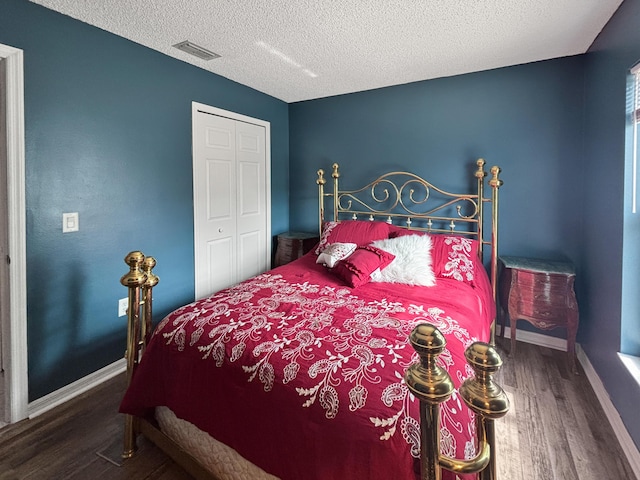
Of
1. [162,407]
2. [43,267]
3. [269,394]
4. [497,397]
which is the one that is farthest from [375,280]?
[43,267]

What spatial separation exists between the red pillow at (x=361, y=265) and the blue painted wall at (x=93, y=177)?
1.47 meters

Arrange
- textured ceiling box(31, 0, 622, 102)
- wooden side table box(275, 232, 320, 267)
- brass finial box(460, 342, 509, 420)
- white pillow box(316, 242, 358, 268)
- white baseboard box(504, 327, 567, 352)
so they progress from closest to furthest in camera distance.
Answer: brass finial box(460, 342, 509, 420), textured ceiling box(31, 0, 622, 102), white pillow box(316, 242, 358, 268), white baseboard box(504, 327, 567, 352), wooden side table box(275, 232, 320, 267)

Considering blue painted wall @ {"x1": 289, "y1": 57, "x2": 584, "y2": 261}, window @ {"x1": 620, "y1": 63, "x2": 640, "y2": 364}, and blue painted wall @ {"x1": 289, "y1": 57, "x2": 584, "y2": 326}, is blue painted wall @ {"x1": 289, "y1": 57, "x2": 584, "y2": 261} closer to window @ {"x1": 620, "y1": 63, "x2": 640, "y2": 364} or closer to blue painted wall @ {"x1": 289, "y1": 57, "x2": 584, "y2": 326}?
blue painted wall @ {"x1": 289, "y1": 57, "x2": 584, "y2": 326}

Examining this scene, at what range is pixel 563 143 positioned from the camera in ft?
8.87

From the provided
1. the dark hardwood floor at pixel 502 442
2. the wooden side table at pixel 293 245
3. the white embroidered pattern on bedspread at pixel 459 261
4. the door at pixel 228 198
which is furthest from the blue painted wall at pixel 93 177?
the white embroidered pattern on bedspread at pixel 459 261

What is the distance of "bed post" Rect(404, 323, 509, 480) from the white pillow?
190cm

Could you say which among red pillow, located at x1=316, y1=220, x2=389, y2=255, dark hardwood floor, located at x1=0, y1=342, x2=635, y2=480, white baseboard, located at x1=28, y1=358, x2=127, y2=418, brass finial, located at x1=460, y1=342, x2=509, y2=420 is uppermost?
red pillow, located at x1=316, y1=220, x2=389, y2=255

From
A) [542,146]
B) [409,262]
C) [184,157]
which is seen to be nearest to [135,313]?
[184,157]

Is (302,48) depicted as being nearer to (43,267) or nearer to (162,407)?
(43,267)

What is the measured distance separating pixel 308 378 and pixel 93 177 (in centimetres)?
205

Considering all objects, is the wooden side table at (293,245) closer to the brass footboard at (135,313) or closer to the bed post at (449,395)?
the brass footboard at (135,313)

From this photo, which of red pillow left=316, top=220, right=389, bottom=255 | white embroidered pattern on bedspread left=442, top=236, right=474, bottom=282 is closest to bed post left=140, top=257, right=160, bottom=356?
red pillow left=316, top=220, right=389, bottom=255

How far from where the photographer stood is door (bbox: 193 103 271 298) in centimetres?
309

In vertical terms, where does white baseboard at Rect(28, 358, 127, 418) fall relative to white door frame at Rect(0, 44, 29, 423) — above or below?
below
